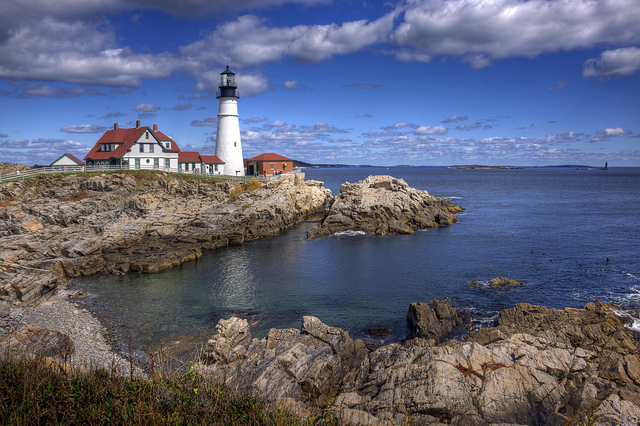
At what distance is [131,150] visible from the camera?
181 feet

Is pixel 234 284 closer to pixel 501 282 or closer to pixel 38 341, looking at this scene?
pixel 38 341

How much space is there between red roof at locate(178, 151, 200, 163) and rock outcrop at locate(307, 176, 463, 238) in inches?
982

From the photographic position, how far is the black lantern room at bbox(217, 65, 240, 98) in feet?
199

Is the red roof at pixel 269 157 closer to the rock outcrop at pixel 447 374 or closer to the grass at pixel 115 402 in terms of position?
the rock outcrop at pixel 447 374

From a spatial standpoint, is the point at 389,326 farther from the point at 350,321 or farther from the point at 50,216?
the point at 50,216

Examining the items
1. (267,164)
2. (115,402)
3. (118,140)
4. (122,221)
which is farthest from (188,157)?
(115,402)

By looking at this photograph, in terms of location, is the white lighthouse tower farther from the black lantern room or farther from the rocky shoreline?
the rocky shoreline

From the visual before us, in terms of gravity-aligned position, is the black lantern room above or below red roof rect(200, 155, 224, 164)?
above

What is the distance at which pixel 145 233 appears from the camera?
121ft

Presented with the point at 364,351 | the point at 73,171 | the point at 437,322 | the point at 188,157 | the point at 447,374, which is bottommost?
the point at 364,351

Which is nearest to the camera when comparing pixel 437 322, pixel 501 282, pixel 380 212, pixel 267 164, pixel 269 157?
pixel 437 322

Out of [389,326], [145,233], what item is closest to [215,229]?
[145,233]

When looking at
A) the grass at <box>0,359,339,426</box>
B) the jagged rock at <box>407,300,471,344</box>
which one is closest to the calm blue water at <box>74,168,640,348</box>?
the jagged rock at <box>407,300,471,344</box>

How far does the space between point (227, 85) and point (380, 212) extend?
31.4 m
